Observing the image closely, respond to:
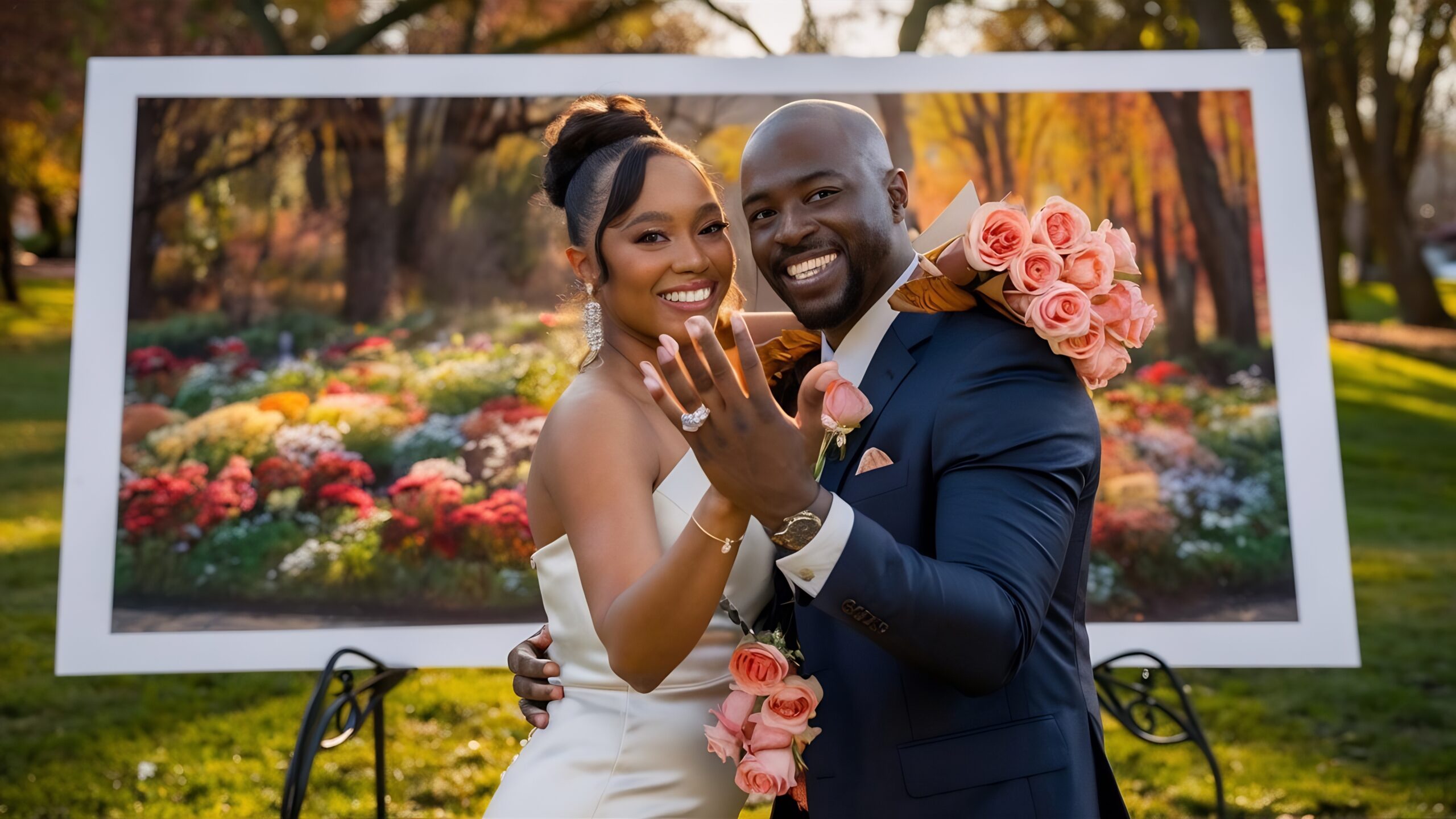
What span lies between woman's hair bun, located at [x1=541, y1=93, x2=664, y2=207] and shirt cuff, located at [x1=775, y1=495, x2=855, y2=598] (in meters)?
1.57

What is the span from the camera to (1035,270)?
7.77ft

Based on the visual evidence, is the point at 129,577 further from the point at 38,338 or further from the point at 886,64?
the point at 38,338

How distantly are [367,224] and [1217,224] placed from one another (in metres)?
4.13

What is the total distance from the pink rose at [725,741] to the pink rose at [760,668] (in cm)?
15

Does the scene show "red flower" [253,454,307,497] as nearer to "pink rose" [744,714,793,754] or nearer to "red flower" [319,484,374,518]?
"red flower" [319,484,374,518]

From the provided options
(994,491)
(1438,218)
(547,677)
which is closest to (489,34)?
(547,677)

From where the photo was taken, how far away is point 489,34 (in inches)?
570

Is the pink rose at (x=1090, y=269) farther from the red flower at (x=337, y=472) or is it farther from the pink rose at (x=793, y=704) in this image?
the red flower at (x=337, y=472)

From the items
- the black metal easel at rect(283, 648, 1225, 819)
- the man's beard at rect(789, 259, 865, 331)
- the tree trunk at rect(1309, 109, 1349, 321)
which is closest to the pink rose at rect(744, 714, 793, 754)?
the man's beard at rect(789, 259, 865, 331)

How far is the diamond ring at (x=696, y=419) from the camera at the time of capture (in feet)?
5.87

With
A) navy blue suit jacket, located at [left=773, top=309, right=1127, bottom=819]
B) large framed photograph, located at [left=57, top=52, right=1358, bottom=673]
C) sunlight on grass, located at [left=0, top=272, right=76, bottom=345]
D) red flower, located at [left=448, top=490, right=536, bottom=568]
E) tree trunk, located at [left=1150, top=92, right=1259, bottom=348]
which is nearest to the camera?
navy blue suit jacket, located at [left=773, top=309, right=1127, bottom=819]

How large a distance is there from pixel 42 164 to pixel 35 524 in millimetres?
12953

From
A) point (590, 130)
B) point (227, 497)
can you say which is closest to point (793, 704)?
point (590, 130)

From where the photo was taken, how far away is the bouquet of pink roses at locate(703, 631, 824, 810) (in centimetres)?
251
